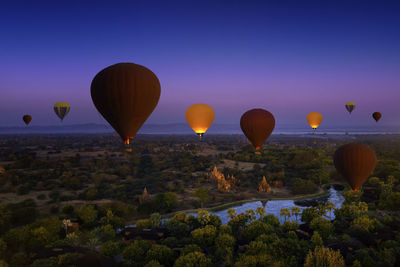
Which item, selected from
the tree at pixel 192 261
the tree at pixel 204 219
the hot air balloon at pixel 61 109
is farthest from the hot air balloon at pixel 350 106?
the hot air balloon at pixel 61 109

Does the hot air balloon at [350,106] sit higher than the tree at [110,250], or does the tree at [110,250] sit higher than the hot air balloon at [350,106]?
the hot air balloon at [350,106]

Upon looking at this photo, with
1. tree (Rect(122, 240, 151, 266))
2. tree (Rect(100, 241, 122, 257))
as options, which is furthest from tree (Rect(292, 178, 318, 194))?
tree (Rect(100, 241, 122, 257))

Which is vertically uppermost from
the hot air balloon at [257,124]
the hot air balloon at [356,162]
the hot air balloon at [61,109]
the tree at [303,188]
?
the hot air balloon at [61,109]

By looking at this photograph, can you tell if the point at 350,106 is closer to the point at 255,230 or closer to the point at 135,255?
the point at 255,230

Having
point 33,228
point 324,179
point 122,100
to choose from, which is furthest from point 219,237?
point 324,179

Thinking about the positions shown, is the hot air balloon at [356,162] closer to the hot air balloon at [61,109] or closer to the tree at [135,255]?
the tree at [135,255]

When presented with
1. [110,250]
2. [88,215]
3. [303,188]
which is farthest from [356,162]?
[88,215]
